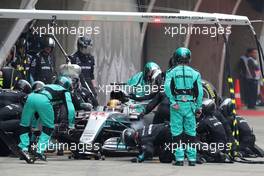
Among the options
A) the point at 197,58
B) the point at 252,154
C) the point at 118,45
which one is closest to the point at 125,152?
the point at 252,154

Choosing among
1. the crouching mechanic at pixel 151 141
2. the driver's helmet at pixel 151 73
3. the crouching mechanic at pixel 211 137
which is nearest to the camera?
the crouching mechanic at pixel 151 141

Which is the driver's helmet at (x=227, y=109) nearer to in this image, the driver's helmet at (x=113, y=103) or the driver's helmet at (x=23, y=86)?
the driver's helmet at (x=113, y=103)

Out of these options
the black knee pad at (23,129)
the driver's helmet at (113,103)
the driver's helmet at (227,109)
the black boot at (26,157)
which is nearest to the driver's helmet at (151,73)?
the driver's helmet at (113,103)

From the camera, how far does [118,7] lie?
66.1ft

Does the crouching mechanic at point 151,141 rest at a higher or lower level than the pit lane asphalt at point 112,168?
higher

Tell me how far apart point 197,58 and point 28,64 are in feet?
30.5

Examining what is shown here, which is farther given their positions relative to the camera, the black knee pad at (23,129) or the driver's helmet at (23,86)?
the driver's helmet at (23,86)

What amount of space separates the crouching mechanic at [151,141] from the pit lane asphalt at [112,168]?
167mm

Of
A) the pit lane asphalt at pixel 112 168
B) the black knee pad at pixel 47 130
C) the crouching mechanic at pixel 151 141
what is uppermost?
the black knee pad at pixel 47 130

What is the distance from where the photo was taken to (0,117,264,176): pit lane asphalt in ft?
41.0

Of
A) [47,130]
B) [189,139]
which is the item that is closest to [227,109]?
[189,139]

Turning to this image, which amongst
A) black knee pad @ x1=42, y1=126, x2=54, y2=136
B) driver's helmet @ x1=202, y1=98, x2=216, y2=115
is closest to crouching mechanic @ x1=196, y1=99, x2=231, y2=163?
driver's helmet @ x1=202, y1=98, x2=216, y2=115

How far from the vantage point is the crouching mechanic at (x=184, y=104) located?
1358 centimetres

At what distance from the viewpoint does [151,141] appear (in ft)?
45.9
